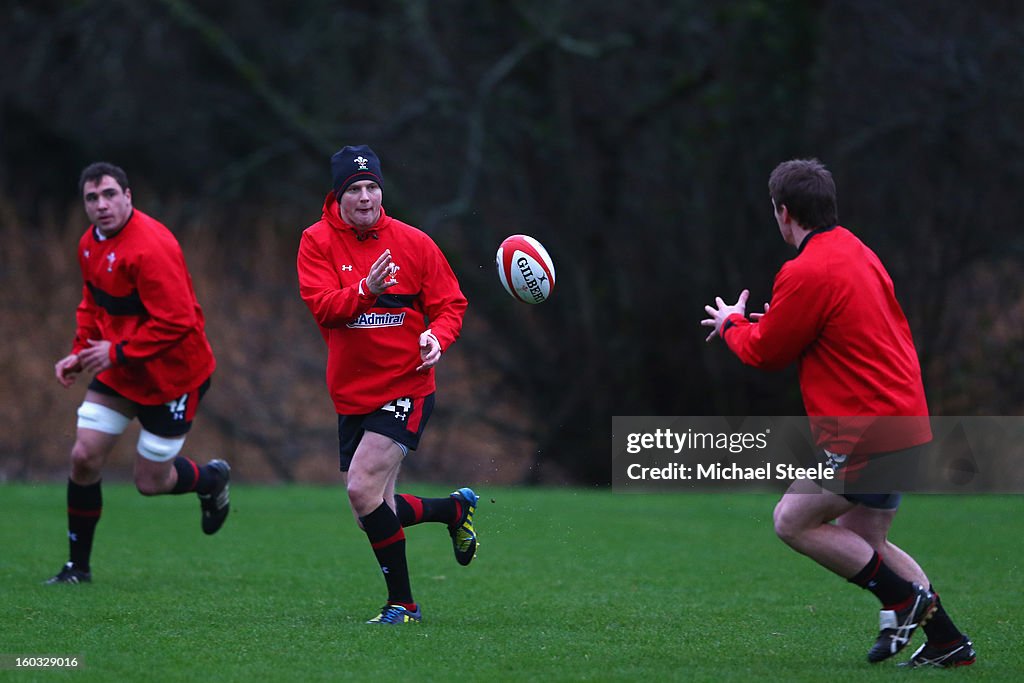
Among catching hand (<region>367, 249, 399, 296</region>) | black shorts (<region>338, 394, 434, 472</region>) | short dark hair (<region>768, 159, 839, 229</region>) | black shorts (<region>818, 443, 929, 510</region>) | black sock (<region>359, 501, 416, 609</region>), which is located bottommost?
black sock (<region>359, 501, 416, 609</region>)

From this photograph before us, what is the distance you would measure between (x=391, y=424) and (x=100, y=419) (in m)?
2.07

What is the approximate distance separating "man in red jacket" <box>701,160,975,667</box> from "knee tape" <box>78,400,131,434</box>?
12.0 ft

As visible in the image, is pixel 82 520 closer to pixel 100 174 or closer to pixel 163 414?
pixel 163 414

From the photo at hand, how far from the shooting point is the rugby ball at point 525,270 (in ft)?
21.8

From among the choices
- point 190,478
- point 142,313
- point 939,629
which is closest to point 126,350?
point 142,313

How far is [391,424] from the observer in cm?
623

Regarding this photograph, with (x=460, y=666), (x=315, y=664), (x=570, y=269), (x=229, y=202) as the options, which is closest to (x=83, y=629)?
(x=315, y=664)

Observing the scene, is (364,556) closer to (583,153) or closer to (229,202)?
(583,153)

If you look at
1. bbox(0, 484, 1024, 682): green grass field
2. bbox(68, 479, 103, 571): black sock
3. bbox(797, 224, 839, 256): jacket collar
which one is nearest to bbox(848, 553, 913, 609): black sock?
bbox(0, 484, 1024, 682): green grass field

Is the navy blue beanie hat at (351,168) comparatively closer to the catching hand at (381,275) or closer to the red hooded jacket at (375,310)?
the red hooded jacket at (375,310)

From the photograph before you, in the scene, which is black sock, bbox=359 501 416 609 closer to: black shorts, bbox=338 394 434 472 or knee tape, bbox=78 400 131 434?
black shorts, bbox=338 394 434 472

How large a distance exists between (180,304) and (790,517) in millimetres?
3581

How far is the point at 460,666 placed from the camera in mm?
5367

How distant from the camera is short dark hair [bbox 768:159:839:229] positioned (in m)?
5.42
